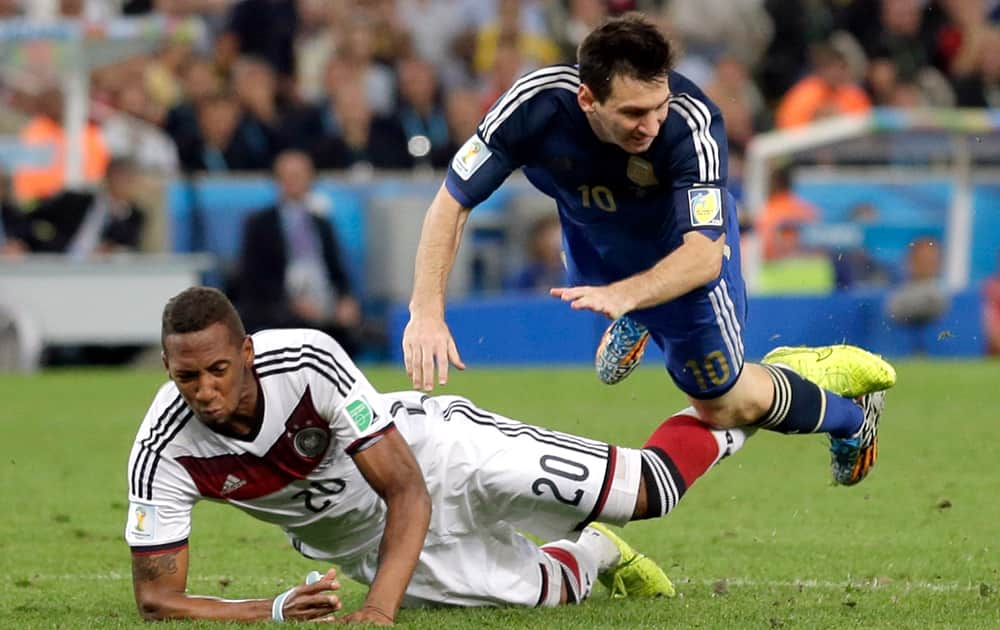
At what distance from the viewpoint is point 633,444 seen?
10.6 m

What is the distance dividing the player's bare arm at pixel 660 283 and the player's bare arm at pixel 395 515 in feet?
2.41

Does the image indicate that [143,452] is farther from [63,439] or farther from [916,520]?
[63,439]

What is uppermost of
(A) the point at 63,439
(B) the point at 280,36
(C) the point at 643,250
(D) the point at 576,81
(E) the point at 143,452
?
(B) the point at 280,36

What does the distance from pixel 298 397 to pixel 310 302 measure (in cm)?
1077

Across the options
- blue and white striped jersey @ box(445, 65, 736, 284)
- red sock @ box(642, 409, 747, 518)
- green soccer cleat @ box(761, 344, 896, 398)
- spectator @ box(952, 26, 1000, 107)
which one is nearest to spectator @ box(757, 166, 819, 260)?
spectator @ box(952, 26, 1000, 107)

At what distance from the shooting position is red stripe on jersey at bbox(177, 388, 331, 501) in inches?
232

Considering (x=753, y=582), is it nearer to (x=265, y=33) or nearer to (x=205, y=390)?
(x=205, y=390)

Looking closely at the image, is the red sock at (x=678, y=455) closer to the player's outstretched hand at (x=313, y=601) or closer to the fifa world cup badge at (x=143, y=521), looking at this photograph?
the player's outstretched hand at (x=313, y=601)

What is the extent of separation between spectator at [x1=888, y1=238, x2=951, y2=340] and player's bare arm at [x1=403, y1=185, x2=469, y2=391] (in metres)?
9.78

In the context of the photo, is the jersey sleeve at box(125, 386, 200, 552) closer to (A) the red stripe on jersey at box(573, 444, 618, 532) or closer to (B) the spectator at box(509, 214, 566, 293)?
(A) the red stripe on jersey at box(573, 444, 618, 532)

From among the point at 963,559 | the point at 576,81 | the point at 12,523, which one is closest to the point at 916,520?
the point at 963,559

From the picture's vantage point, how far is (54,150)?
18062 mm

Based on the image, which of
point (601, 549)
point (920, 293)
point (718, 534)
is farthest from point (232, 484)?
point (920, 293)

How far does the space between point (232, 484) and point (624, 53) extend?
1.98 metres
